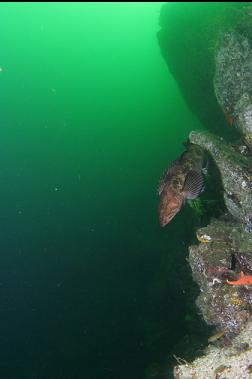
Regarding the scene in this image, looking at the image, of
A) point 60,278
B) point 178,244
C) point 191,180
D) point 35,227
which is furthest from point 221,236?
point 35,227

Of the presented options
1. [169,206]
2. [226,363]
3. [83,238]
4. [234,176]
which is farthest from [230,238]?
[83,238]

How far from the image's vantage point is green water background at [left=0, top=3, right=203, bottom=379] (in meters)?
Answer: 15.1

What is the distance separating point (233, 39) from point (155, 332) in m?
10.5

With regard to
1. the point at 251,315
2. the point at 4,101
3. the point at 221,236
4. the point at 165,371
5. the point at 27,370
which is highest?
the point at 221,236

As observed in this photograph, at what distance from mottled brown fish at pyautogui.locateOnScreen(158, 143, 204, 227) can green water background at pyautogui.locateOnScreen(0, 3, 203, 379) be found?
18.7 ft

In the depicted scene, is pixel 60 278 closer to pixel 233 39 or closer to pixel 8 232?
pixel 8 232

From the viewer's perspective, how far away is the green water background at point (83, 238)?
15.1m

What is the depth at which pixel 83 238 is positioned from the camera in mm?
26109

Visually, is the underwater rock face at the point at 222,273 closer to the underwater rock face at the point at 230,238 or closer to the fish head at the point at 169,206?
the underwater rock face at the point at 230,238

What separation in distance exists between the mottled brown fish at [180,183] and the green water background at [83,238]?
5710mm

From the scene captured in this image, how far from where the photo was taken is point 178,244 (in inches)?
582

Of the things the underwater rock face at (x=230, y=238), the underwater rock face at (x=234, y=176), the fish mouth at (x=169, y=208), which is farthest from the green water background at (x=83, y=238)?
the fish mouth at (x=169, y=208)

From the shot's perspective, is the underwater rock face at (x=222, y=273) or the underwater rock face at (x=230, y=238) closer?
the underwater rock face at (x=230, y=238)

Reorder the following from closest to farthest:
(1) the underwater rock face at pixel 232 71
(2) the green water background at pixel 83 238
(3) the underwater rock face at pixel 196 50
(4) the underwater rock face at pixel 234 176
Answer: (4) the underwater rock face at pixel 234 176 → (1) the underwater rock face at pixel 232 71 → (3) the underwater rock face at pixel 196 50 → (2) the green water background at pixel 83 238
